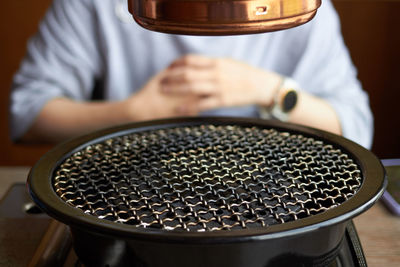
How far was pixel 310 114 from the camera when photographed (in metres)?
1.88

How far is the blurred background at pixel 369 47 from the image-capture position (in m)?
2.73

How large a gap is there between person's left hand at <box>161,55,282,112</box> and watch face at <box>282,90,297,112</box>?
0.05 meters

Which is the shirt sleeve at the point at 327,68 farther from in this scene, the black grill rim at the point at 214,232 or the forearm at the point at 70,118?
the black grill rim at the point at 214,232

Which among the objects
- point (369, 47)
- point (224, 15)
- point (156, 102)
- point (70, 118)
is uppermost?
point (224, 15)

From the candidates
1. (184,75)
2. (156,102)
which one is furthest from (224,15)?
(156,102)

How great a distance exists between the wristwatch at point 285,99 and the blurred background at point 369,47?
42.5 inches

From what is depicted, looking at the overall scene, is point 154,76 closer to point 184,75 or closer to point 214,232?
point 184,75

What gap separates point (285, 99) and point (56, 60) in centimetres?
88

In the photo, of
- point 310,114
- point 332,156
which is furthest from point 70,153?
point 310,114

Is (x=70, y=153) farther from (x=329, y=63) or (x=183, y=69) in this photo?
(x=329, y=63)

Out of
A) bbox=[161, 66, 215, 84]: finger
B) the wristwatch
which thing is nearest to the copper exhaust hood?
bbox=[161, 66, 215, 84]: finger

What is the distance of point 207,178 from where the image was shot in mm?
918

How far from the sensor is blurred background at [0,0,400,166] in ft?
8.95

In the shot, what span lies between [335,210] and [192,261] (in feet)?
0.68
